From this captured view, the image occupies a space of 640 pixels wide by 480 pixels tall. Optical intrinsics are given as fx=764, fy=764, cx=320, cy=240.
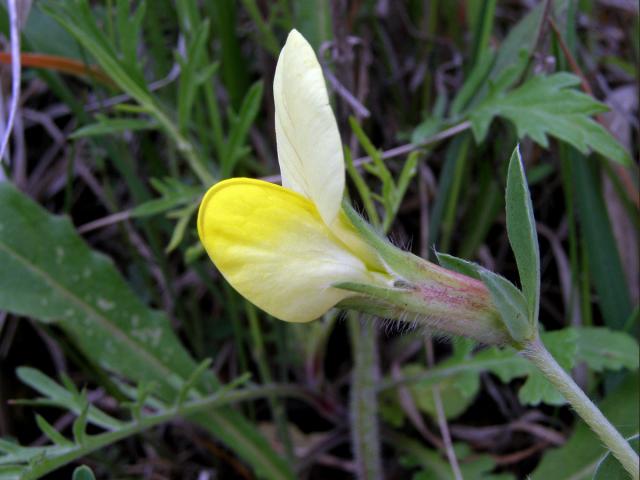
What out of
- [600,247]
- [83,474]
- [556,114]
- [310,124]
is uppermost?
[310,124]

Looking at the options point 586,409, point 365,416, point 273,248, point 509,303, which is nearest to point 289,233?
point 273,248

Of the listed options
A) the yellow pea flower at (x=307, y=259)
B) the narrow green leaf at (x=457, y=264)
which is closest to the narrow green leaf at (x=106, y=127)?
the yellow pea flower at (x=307, y=259)

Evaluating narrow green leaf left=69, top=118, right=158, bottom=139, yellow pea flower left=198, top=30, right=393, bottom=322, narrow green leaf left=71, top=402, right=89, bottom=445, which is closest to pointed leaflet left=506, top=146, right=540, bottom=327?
yellow pea flower left=198, top=30, right=393, bottom=322

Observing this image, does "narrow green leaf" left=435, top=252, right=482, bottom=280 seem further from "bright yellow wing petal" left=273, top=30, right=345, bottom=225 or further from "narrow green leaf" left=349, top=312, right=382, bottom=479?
"narrow green leaf" left=349, top=312, right=382, bottom=479

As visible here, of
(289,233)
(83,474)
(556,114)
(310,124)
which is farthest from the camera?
(556,114)

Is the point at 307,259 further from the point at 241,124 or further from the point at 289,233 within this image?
the point at 241,124

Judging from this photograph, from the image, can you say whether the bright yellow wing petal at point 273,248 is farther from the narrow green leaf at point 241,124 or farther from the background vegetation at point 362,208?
the narrow green leaf at point 241,124

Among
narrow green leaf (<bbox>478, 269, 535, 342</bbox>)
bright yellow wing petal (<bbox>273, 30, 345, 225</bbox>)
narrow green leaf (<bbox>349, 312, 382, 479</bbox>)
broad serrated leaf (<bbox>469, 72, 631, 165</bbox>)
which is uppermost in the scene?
bright yellow wing petal (<bbox>273, 30, 345, 225</bbox>)
